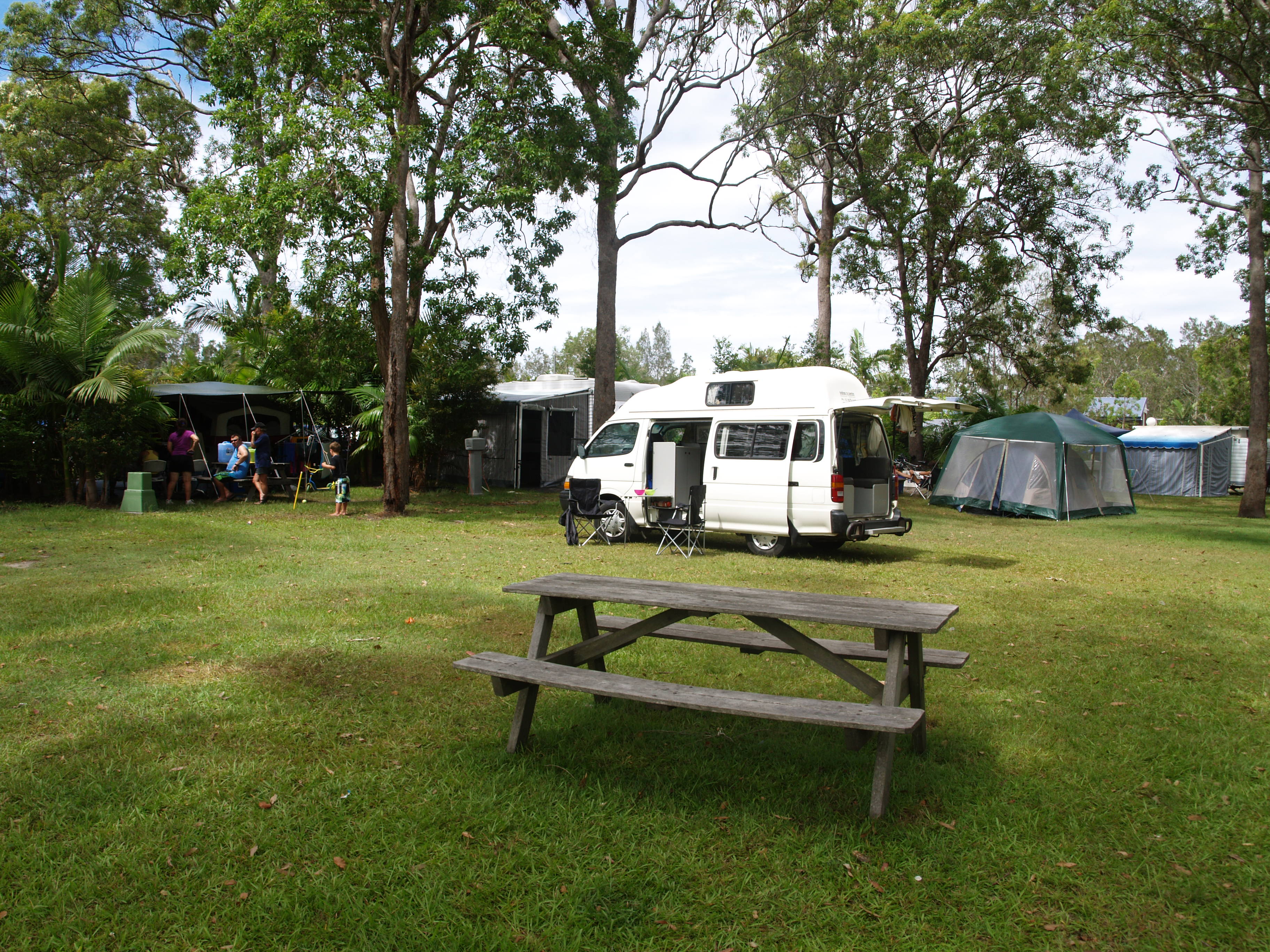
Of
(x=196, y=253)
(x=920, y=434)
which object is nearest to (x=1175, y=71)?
(x=920, y=434)

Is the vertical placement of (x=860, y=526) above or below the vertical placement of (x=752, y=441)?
below

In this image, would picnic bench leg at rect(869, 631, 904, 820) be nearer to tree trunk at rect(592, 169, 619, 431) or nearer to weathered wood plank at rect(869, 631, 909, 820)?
weathered wood plank at rect(869, 631, 909, 820)

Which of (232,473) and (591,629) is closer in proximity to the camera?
(591,629)

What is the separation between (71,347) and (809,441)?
11026mm

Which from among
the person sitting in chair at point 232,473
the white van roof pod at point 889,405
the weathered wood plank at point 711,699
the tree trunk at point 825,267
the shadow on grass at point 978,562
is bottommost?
the shadow on grass at point 978,562

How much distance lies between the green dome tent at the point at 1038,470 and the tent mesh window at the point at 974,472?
0.05 ft

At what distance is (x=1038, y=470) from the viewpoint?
669 inches

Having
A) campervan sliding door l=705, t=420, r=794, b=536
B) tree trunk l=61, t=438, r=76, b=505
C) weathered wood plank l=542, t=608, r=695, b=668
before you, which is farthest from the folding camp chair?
tree trunk l=61, t=438, r=76, b=505

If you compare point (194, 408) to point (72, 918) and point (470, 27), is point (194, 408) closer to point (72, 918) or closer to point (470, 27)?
point (470, 27)

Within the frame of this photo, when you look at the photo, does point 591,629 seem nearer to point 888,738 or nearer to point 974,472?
point 888,738

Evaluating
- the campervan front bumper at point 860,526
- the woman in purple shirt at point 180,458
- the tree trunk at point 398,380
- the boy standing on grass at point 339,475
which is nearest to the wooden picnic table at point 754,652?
the campervan front bumper at point 860,526

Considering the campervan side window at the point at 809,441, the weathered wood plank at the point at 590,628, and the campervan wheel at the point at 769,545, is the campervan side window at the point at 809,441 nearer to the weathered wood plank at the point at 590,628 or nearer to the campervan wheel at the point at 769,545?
the campervan wheel at the point at 769,545

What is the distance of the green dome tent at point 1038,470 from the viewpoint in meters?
16.8

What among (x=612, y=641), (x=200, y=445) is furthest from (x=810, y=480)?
(x=200, y=445)
